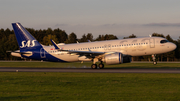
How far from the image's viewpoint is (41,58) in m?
39.2

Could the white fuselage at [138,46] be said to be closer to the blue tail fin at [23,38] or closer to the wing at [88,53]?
the wing at [88,53]

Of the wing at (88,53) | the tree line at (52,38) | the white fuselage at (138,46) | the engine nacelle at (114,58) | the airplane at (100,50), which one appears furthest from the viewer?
the tree line at (52,38)

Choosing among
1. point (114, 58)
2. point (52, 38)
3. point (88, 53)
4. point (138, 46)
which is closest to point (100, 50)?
point (88, 53)

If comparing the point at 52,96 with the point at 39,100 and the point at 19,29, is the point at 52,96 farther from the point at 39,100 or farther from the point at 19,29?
the point at 19,29

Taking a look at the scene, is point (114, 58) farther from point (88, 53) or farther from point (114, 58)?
point (88, 53)

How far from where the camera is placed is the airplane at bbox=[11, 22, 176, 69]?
3475 centimetres

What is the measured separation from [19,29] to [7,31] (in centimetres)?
12425

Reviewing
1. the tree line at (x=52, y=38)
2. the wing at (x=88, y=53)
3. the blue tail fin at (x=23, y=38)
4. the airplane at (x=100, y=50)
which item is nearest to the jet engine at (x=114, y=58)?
the airplane at (x=100, y=50)

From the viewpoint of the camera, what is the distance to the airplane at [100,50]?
3475 centimetres

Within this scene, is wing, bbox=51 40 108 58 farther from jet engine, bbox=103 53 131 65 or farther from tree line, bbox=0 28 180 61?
tree line, bbox=0 28 180 61

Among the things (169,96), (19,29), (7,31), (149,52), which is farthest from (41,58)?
(7,31)

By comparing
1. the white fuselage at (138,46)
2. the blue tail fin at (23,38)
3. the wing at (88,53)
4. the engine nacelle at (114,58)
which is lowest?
the engine nacelle at (114,58)

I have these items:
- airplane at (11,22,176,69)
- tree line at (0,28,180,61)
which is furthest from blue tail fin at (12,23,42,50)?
tree line at (0,28,180,61)

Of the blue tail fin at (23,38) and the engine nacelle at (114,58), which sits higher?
the blue tail fin at (23,38)
